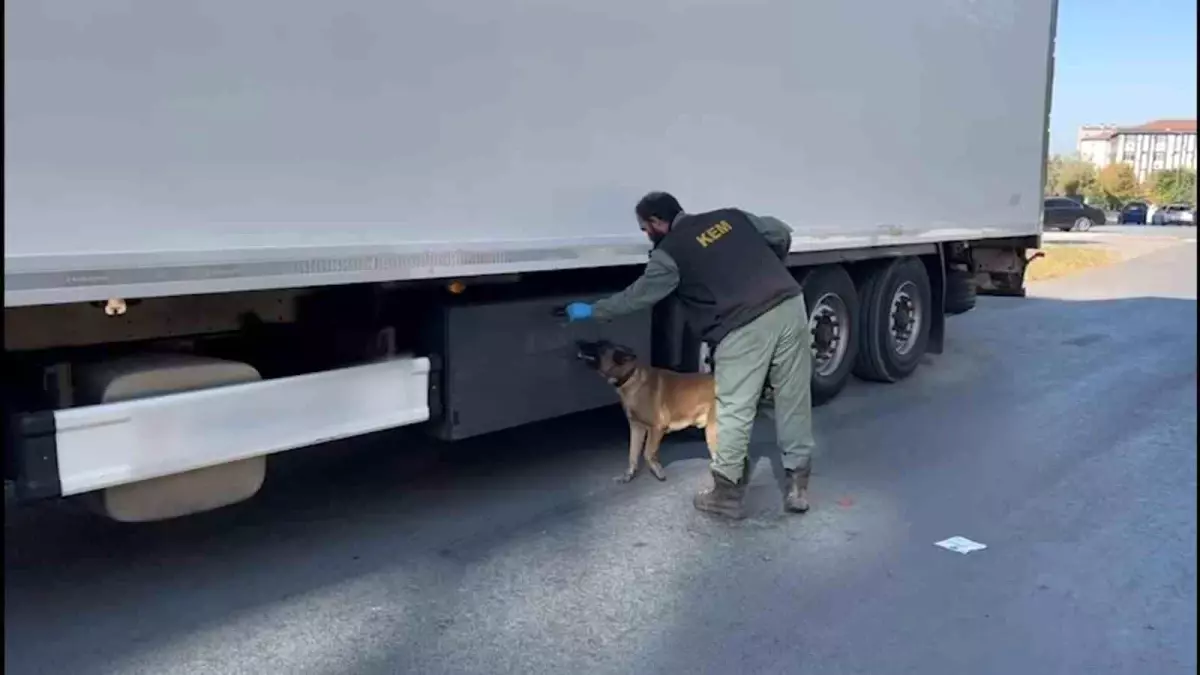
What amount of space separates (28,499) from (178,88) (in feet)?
4.74

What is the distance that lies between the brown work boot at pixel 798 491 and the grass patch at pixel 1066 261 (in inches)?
604

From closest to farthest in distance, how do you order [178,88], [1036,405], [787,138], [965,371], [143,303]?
[178,88] < [143,303] < [787,138] < [1036,405] < [965,371]

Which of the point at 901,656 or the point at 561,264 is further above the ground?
Answer: the point at 561,264

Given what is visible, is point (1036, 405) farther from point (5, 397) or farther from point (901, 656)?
point (5, 397)

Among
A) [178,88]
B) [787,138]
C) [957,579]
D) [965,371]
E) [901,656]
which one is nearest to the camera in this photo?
[178,88]

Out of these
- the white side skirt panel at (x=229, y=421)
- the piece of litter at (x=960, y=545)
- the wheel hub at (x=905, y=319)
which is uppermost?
the white side skirt panel at (x=229, y=421)

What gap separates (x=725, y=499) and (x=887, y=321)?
11.9 ft

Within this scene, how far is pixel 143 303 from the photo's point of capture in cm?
424

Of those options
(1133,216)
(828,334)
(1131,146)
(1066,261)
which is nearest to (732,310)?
(828,334)

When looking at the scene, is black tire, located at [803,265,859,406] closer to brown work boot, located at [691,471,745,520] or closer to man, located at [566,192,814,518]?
man, located at [566,192,814,518]

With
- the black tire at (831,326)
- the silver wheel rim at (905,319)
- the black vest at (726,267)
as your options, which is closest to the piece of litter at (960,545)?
the black vest at (726,267)

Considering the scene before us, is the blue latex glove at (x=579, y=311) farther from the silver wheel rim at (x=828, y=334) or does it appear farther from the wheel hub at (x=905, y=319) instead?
the wheel hub at (x=905, y=319)

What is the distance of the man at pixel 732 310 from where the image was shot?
5.11 m

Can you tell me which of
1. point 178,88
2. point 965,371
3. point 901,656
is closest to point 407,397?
point 178,88
